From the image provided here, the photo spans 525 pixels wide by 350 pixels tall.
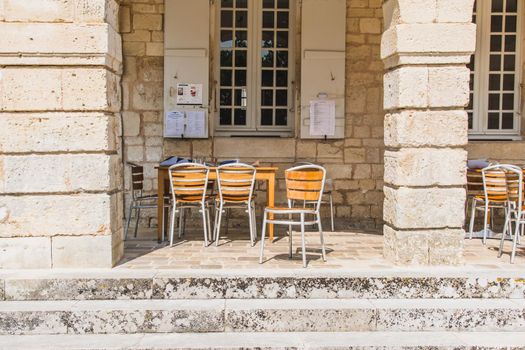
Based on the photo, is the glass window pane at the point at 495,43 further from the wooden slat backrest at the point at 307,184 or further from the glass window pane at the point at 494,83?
the wooden slat backrest at the point at 307,184

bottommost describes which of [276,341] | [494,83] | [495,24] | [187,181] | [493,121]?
[276,341]

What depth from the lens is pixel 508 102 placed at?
8492 millimetres

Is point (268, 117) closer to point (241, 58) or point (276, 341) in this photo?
point (241, 58)

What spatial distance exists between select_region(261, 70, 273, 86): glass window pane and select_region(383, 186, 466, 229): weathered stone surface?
3.61 m

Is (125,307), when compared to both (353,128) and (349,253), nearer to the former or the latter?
(349,253)

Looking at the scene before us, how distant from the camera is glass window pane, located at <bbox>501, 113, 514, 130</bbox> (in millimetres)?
8492

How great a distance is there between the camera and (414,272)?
5.08 m

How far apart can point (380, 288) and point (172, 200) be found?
2.64m

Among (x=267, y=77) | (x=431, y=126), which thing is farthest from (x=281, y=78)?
(x=431, y=126)

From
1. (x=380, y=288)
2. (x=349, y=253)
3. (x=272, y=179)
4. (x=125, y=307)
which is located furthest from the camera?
(x=272, y=179)

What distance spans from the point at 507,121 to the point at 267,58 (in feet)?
11.5

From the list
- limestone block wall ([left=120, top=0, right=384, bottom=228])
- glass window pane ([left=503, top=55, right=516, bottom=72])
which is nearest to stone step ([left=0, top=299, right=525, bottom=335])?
limestone block wall ([left=120, top=0, right=384, bottom=228])

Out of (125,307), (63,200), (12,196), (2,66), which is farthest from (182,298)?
(2,66)

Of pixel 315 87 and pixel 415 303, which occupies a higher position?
pixel 315 87
